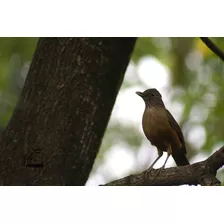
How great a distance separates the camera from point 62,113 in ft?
6.24

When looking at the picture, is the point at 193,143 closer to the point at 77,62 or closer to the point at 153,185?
the point at 153,185

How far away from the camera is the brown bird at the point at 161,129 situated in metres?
2.08

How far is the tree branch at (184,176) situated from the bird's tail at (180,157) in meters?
0.13

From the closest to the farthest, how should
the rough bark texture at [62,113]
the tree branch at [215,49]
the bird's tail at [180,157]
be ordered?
the tree branch at [215,49] → the rough bark texture at [62,113] → the bird's tail at [180,157]

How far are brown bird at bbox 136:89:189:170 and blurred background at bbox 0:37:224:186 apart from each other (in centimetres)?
4

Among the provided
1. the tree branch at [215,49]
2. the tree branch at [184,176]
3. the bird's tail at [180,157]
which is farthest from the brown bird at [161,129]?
the tree branch at [215,49]

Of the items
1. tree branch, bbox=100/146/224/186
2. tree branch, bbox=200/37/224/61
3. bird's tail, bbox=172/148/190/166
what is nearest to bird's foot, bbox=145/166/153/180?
tree branch, bbox=100/146/224/186

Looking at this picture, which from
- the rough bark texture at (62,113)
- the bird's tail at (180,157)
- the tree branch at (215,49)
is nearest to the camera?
the tree branch at (215,49)

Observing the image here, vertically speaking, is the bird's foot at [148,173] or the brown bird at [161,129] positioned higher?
the brown bird at [161,129]

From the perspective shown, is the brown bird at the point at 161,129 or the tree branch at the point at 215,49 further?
the brown bird at the point at 161,129

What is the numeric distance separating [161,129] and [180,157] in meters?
0.17

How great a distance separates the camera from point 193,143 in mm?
2158

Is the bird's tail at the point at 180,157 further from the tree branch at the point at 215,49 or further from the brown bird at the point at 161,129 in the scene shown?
the tree branch at the point at 215,49
